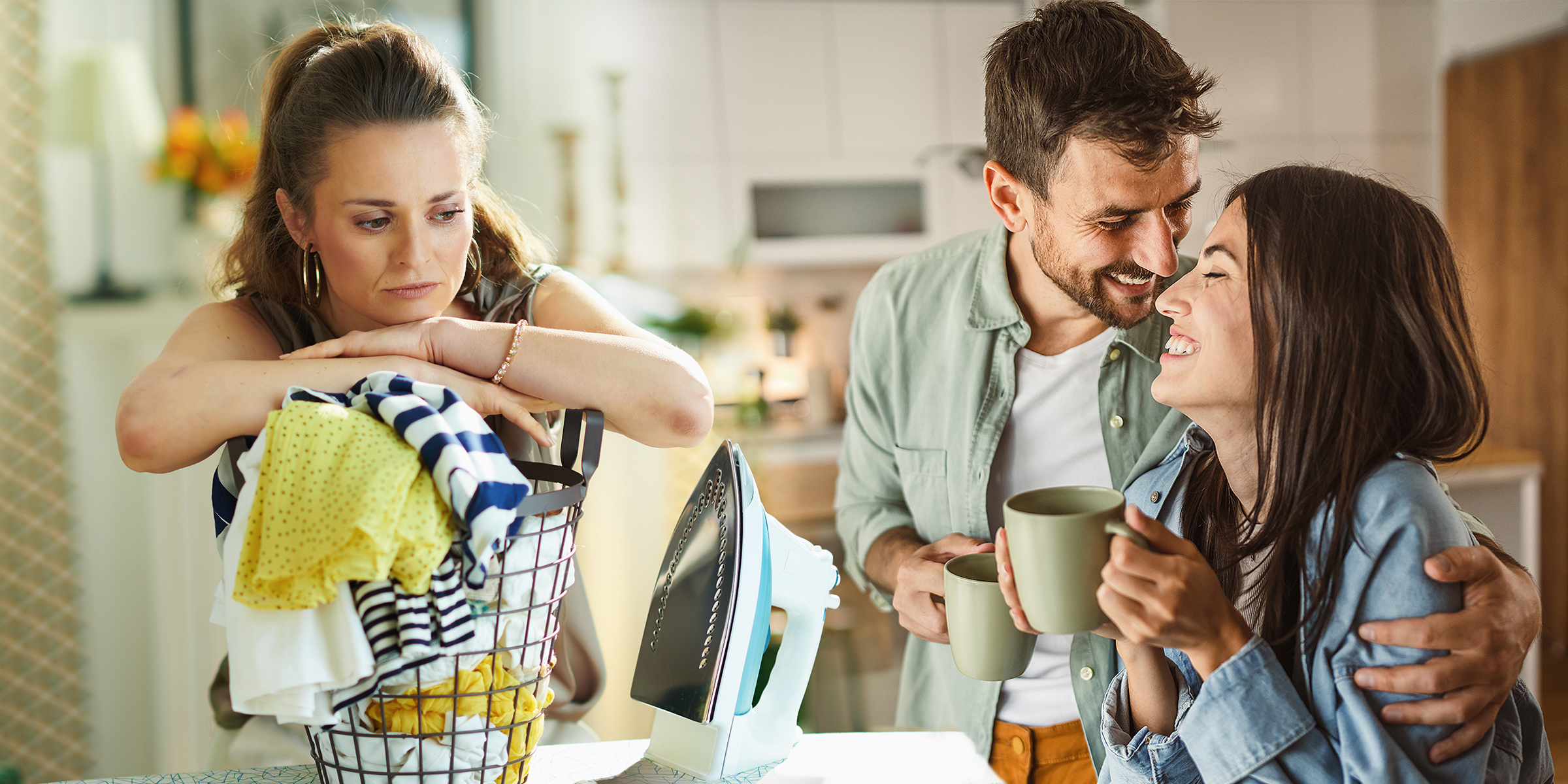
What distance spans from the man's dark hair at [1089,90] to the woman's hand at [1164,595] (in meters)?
0.47

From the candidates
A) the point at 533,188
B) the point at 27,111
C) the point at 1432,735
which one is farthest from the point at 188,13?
the point at 1432,735

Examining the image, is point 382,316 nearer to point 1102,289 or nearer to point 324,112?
point 324,112

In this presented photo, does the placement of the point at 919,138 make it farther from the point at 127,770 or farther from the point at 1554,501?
the point at 127,770

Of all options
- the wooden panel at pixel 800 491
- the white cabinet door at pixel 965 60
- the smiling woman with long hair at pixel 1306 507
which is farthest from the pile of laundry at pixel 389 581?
the white cabinet door at pixel 965 60

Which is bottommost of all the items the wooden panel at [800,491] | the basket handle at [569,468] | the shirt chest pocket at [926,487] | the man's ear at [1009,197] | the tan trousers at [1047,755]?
the wooden panel at [800,491]

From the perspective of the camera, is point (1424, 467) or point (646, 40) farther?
point (646, 40)

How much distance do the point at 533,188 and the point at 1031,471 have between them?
2.67 m

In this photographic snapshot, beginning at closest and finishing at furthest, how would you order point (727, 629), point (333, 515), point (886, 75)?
point (333, 515), point (727, 629), point (886, 75)

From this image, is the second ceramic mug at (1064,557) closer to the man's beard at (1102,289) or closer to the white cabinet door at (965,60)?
the man's beard at (1102,289)

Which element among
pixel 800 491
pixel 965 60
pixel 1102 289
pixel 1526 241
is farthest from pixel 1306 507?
pixel 1526 241

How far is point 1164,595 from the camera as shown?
0.68m

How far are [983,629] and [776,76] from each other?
10.8 ft

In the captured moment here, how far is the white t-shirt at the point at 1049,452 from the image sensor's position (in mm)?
1155

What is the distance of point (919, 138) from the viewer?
391 cm
